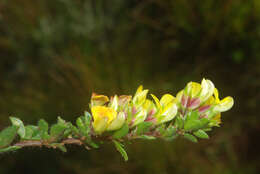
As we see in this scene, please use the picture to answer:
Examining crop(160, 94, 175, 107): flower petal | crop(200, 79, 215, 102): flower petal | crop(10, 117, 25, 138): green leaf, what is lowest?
crop(10, 117, 25, 138): green leaf

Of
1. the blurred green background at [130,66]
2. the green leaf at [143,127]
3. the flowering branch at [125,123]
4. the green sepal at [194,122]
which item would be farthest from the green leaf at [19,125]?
the blurred green background at [130,66]

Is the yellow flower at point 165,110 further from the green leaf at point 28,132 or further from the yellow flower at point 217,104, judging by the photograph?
the green leaf at point 28,132

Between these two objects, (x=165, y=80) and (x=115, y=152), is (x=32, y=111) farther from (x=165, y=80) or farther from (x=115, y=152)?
(x=165, y=80)

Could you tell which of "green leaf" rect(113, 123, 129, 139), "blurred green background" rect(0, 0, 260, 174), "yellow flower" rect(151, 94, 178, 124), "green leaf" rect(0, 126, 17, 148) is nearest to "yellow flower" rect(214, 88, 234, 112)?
"yellow flower" rect(151, 94, 178, 124)

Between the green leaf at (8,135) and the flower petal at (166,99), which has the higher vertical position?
the flower petal at (166,99)

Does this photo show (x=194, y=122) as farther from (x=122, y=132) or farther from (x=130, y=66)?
(x=130, y=66)

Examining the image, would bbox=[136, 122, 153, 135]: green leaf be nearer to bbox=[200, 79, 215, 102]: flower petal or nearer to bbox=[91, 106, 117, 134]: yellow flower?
bbox=[91, 106, 117, 134]: yellow flower

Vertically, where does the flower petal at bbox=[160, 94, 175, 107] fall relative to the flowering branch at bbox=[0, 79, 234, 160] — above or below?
above
